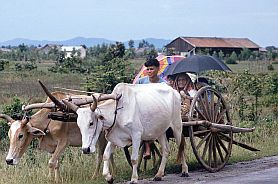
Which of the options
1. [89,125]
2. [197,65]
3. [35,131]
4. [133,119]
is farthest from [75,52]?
[89,125]

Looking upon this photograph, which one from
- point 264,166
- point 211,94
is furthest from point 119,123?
point 264,166

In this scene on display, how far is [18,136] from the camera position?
9.07 metres

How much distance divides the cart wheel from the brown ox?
6.18 feet

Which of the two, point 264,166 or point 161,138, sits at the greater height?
point 161,138

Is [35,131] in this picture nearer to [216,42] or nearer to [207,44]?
[207,44]

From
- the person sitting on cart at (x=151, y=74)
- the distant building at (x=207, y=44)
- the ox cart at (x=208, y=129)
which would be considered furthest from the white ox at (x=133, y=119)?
the distant building at (x=207, y=44)

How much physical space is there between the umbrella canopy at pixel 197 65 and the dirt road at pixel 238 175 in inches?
75.5

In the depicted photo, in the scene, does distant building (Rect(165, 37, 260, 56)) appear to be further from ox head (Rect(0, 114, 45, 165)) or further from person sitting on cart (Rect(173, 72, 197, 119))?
ox head (Rect(0, 114, 45, 165))

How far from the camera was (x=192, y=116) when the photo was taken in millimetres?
10523

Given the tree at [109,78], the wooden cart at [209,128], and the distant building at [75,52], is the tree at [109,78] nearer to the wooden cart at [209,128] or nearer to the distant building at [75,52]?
the wooden cart at [209,128]

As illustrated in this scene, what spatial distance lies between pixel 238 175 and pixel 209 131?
3.42 ft

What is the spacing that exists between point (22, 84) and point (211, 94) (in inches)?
1011

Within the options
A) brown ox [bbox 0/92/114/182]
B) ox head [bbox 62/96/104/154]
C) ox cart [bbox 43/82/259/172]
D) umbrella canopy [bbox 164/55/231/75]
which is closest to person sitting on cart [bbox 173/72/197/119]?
umbrella canopy [bbox 164/55/231/75]

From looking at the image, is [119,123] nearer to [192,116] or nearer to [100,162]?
[100,162]
